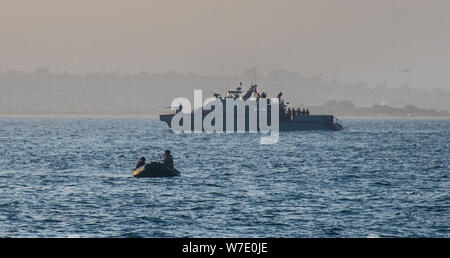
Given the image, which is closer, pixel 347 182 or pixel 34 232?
pixel 34 232

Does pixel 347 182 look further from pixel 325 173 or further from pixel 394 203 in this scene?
pixel 394 203

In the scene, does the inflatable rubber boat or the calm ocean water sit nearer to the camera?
the calm ocean water

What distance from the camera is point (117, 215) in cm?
3747

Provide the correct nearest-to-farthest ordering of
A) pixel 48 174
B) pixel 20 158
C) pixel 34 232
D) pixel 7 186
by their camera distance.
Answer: pixel 34 232
pixel 7 186
pixel 48 174
pixel 20 158

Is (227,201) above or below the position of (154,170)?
below

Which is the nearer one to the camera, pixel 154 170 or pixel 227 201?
pixel 227 201

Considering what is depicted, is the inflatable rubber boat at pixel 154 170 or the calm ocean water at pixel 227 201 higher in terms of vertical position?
the inflatable rubber boat at pixel 154 170

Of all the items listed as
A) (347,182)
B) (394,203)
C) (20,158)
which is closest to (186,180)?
(347,182)

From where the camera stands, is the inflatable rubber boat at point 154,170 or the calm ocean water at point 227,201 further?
the inflatable rubber boat at point 154,170

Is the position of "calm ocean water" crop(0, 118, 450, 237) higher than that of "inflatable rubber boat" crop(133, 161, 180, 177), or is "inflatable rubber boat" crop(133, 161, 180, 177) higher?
"inflatable rubber boat" crop(133, 161, 180, 177)

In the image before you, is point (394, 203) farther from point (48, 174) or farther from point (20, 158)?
point (20, 158)
